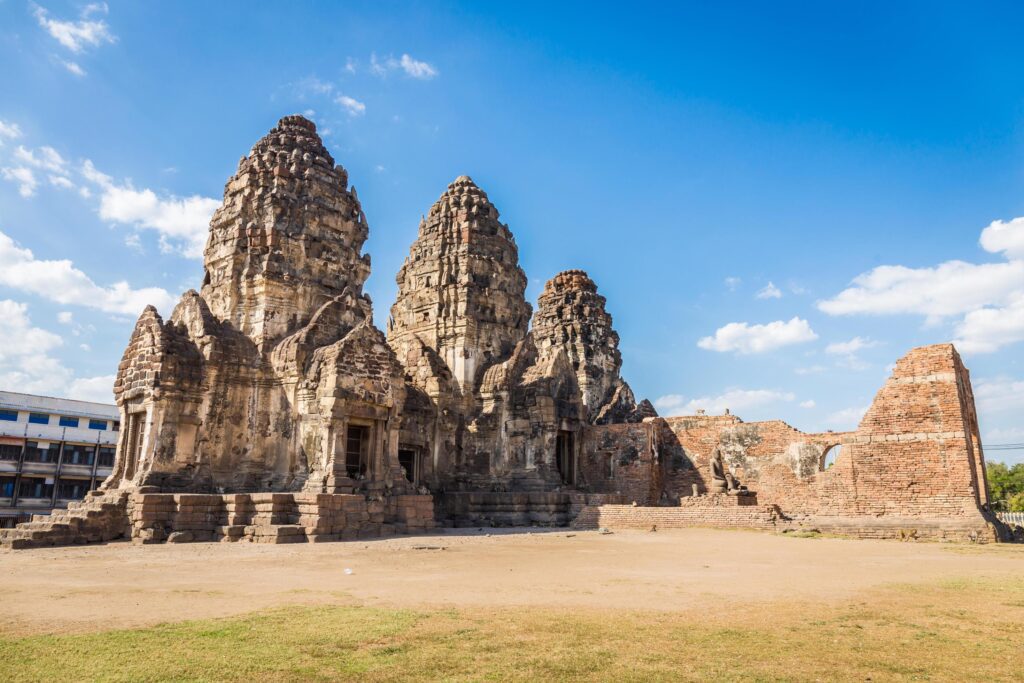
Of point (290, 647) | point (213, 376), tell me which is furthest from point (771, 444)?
point (290, 647)

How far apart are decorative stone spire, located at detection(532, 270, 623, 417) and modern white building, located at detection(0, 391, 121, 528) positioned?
2643 cm

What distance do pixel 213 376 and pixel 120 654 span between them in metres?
14.1

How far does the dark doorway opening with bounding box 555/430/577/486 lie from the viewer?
26.6m

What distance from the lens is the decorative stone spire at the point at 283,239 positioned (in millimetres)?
→ 19797

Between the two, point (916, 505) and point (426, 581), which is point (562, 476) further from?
point (426, 581)

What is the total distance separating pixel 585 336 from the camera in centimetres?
3703

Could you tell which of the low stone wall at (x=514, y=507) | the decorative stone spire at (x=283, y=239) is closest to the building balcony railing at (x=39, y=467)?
the decorative stone spire at (x=283, y=239)

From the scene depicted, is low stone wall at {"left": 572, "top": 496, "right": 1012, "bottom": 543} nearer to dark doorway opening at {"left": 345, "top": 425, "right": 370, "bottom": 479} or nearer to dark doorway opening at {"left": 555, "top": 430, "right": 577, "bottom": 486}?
dark doorway opening at {"left": 555, "top": 430, "right": 577, "bottom": 486}

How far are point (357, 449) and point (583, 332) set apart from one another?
2019 cm

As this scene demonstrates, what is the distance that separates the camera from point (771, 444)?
81.9ft

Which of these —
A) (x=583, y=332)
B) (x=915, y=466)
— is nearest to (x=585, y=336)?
(x=583, y=332)

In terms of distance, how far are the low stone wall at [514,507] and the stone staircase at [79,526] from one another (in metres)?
9.31

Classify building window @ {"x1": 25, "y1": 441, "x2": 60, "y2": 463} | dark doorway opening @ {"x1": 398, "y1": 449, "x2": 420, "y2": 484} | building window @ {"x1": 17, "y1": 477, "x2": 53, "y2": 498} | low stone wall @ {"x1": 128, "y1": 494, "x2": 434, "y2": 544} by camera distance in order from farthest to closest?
1. building window @ {"x1": 25, "y1": 441, "x2": 60, "y2": 463}
2. building window @ {"x1": 17, "y1": 477, "x2": 53, "y2": 498}
3. dark doorway opening @ {"x1": 398, "y1": 449, "x2": 420, "y2": 484}
4. low stone wall @ {"x1": 128, "y1": 494, "x2": 434, "y2": 544}

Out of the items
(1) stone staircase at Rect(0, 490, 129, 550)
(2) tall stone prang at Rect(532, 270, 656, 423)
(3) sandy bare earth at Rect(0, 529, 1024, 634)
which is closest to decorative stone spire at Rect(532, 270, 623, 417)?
(2) tall stone prang at Rect(532, 270, 656, 423)
